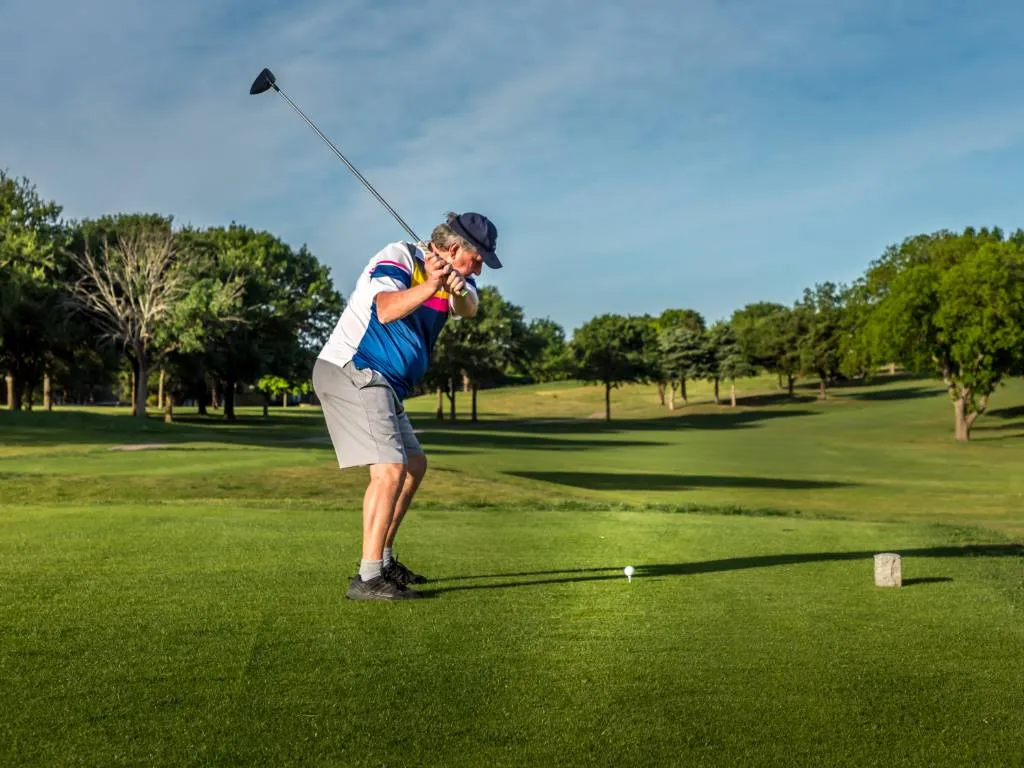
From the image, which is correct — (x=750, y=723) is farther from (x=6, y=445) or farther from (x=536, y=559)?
(x=6, y=445)

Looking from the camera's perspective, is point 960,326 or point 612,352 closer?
point 960,326

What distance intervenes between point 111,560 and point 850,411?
8958 centimetres

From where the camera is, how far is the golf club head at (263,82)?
409 inches

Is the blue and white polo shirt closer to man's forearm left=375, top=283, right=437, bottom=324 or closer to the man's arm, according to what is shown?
the man's arm

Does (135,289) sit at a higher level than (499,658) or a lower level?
higher

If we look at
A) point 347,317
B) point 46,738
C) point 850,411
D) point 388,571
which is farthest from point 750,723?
point 850,411

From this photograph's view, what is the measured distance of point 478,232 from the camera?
758 cm

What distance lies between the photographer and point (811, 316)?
110 m

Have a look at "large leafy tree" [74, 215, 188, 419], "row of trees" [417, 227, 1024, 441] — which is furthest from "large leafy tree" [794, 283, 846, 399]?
"large leafy tree" [74, 215, 188, 419]

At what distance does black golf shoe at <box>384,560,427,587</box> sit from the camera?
291 inches

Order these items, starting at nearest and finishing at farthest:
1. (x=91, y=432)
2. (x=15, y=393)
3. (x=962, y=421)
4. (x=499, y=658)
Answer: (x=499, y=658) < (x=91, y=432) < (x=962, y=421) < (x=15, y=393)

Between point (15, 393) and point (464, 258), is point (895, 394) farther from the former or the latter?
point (464, 258)

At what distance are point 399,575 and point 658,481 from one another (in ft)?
81.3

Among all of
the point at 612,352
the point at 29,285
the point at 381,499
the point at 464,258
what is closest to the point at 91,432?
the point at 29,285
